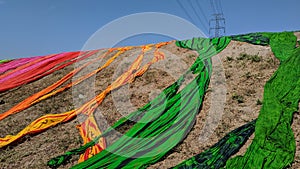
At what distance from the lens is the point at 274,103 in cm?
611

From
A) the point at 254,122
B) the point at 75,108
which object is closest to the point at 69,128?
the point at 75,108

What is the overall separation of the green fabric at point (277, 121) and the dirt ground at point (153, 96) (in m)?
0.16

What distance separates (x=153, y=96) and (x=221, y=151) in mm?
2747

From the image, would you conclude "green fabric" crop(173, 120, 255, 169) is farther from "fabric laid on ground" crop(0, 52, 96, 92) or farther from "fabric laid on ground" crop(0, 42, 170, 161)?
"fabric laid on ground" crop(0, 52, 96, 92)

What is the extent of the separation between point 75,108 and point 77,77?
1.94m

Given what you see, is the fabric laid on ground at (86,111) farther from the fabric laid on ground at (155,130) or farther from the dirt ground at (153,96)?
the fabric laid on ground at (155,130)

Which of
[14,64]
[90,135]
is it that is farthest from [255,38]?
[14,64]

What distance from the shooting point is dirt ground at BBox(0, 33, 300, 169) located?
598cm

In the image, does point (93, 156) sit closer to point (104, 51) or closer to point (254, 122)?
point (254, 122)

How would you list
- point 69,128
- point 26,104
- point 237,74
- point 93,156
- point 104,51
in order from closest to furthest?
1. point 93,156
2. point 69,128
3. point 237,74
4. point 26,104
5. point 104,51

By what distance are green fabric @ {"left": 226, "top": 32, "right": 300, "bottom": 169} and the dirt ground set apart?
6.3 inches

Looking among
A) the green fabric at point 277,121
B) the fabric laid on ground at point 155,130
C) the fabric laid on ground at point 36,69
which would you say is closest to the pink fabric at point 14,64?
the fabric laid on ground at point 36,69

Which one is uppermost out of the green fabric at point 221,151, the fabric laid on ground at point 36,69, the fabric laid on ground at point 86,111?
the fabric laid on ground at point 36,69

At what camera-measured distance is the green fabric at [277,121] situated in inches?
197
